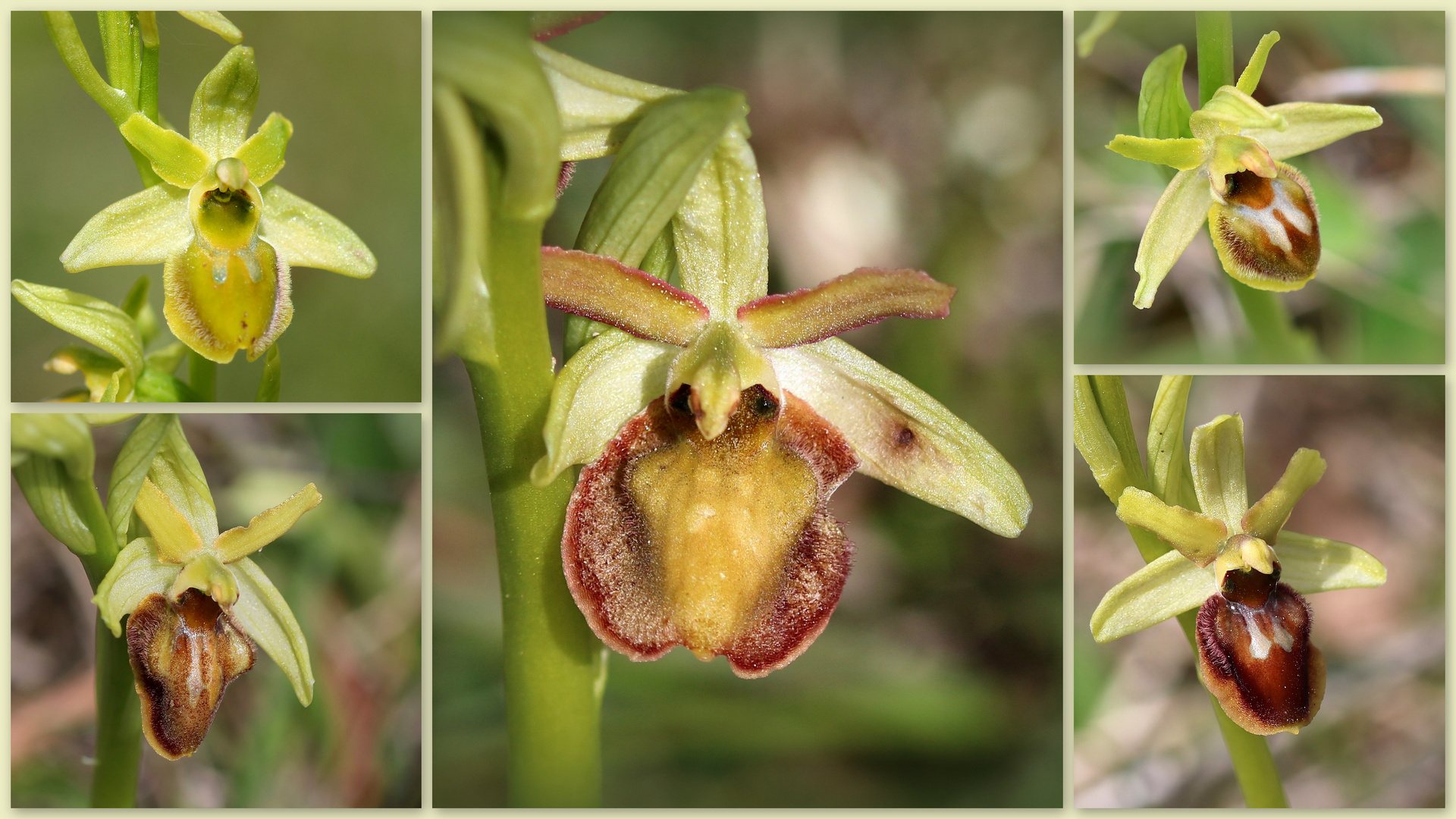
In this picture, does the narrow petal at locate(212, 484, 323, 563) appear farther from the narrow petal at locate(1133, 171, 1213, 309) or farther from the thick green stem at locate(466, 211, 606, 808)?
the narrow petal at locate(1133, 171, 1213, 309)

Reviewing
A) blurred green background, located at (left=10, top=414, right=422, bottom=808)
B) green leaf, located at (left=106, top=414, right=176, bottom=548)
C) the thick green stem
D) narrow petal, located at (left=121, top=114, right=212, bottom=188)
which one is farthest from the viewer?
blurred green background, located at (left=10, top=414, right=422, bottom=808)

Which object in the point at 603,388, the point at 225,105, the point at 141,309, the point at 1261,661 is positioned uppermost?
the point at 225,105

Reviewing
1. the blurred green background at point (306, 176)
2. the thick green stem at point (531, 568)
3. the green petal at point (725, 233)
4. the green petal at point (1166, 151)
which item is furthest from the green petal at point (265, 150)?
the green petal at point (1166, 151)

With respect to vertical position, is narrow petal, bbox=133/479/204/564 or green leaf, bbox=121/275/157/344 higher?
green leaf, bbox=121/275/157/344

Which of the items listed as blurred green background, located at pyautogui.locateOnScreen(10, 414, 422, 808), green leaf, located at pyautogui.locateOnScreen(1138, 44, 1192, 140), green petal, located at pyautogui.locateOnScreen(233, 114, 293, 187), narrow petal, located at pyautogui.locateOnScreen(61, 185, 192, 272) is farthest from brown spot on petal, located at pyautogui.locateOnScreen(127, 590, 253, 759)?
green leaf, located at pyautogui.locateOnScreen(1138, 44, 1192, 140)

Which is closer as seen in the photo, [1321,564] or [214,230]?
[214,230]

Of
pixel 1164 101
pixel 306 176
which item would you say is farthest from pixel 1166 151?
pixel 306 176

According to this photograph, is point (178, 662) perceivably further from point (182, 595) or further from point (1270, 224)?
point (1270, 224)

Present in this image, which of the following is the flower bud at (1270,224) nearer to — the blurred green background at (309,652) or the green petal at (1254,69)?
the green petal at (1254,69)
